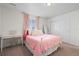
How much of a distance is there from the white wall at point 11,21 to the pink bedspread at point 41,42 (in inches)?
10.1

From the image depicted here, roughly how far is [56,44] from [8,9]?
3.58ft

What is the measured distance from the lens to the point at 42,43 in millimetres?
1273

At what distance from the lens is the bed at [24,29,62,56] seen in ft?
4.19

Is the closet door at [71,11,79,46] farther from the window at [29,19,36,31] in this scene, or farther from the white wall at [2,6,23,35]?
the white wall at [2,6,23,35]

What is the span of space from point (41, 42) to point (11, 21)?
0.64 m

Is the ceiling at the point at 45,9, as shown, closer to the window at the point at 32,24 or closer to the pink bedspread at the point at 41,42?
the window at the point at 32,24

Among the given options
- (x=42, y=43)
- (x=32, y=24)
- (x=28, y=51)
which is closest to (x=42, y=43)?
(x=42, y=43)

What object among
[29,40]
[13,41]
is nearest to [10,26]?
[13,41]

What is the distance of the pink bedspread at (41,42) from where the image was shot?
128 cm

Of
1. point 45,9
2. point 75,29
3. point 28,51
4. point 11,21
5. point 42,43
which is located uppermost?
point 45,9

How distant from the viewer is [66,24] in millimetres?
1298

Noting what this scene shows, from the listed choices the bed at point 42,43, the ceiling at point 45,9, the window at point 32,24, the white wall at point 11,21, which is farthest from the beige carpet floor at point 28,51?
the ceiling at point 45,9

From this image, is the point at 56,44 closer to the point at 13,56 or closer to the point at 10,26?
the point at 13,56

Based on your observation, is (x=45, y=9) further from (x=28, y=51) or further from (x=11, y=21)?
(x=28, y=51)
